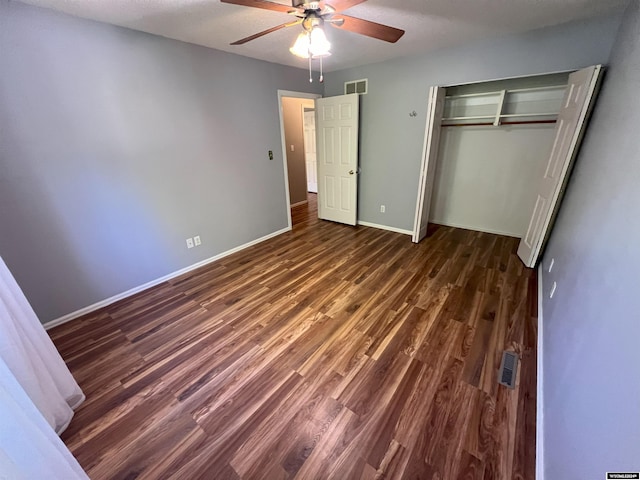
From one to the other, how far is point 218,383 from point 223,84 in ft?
10.3

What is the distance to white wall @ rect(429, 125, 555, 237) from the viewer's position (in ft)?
11.3

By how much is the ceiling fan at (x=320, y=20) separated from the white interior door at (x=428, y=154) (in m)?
1.54

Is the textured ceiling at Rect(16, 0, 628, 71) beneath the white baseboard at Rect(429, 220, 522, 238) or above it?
above

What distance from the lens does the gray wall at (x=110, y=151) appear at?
1.93 m

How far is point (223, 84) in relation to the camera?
118 inches

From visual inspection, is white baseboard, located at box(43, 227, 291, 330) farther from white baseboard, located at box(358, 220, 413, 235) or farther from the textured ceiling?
the textured ceiling

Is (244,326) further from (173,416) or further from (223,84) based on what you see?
(223,84)

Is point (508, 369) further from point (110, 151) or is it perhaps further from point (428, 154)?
point (110, 151)

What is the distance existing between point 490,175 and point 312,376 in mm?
3812

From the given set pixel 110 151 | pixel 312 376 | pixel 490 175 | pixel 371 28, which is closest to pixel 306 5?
pixel 371 28

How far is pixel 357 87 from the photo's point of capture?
382cm

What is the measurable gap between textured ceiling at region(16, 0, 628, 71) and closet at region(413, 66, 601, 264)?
588mm

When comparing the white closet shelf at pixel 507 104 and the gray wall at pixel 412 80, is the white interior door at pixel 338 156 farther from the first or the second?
the white closet shelf at pixel 507 104

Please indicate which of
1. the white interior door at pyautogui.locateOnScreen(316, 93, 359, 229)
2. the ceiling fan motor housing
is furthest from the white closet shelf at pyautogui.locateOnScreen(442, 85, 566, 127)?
the ceiling fan motor housing
